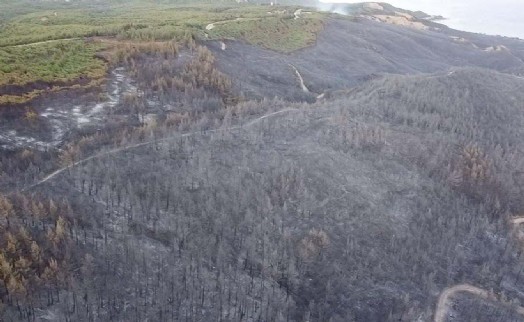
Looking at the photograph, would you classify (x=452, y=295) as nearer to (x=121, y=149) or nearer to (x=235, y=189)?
(x=235, y=189)

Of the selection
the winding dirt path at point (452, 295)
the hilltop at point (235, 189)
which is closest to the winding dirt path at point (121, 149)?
the hilltop at point (235, 189)

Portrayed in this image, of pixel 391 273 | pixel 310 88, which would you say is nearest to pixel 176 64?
pixel 310 88

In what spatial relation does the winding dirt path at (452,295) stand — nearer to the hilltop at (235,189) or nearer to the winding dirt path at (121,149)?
the hilltop at (235,189)

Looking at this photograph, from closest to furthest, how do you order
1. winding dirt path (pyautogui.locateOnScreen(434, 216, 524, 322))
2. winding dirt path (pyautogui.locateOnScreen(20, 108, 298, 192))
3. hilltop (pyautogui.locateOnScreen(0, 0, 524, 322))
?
hilltop (pyautogui.locateOnScreen(0, 0, 524, 322)) → winding dirt path (pyautogui.locateOnScreen(20, 108, 298, 192)) → winding dirt path (pyautogui.locateOnScreen(434, 216, 524, 322))

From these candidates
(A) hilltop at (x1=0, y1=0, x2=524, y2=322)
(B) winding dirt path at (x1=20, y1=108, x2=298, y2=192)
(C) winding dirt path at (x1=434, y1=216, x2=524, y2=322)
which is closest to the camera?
(A) hilltop at (x1=0, y1=0, x2=524, y2=322)

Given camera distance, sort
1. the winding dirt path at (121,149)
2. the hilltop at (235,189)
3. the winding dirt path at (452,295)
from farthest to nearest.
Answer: the winding dirt path at (452,295)
the winding dirt path at (121,149)
the hilltop at (235,189)

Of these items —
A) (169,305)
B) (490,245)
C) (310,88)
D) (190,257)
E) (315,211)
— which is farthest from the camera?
(310,88)

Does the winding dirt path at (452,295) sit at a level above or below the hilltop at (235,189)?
below

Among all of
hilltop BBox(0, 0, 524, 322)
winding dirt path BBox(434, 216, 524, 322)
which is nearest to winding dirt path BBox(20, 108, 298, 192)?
hilltop BBox(0, 0, 524, 322)

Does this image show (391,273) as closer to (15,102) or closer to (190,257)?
(190,257)

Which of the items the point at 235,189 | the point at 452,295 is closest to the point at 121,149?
the point at 235,189

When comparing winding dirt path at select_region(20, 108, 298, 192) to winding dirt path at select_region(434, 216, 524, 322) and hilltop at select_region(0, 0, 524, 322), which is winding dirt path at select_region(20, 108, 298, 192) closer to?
hilltop at select_region(0, 0, 524, 322)
